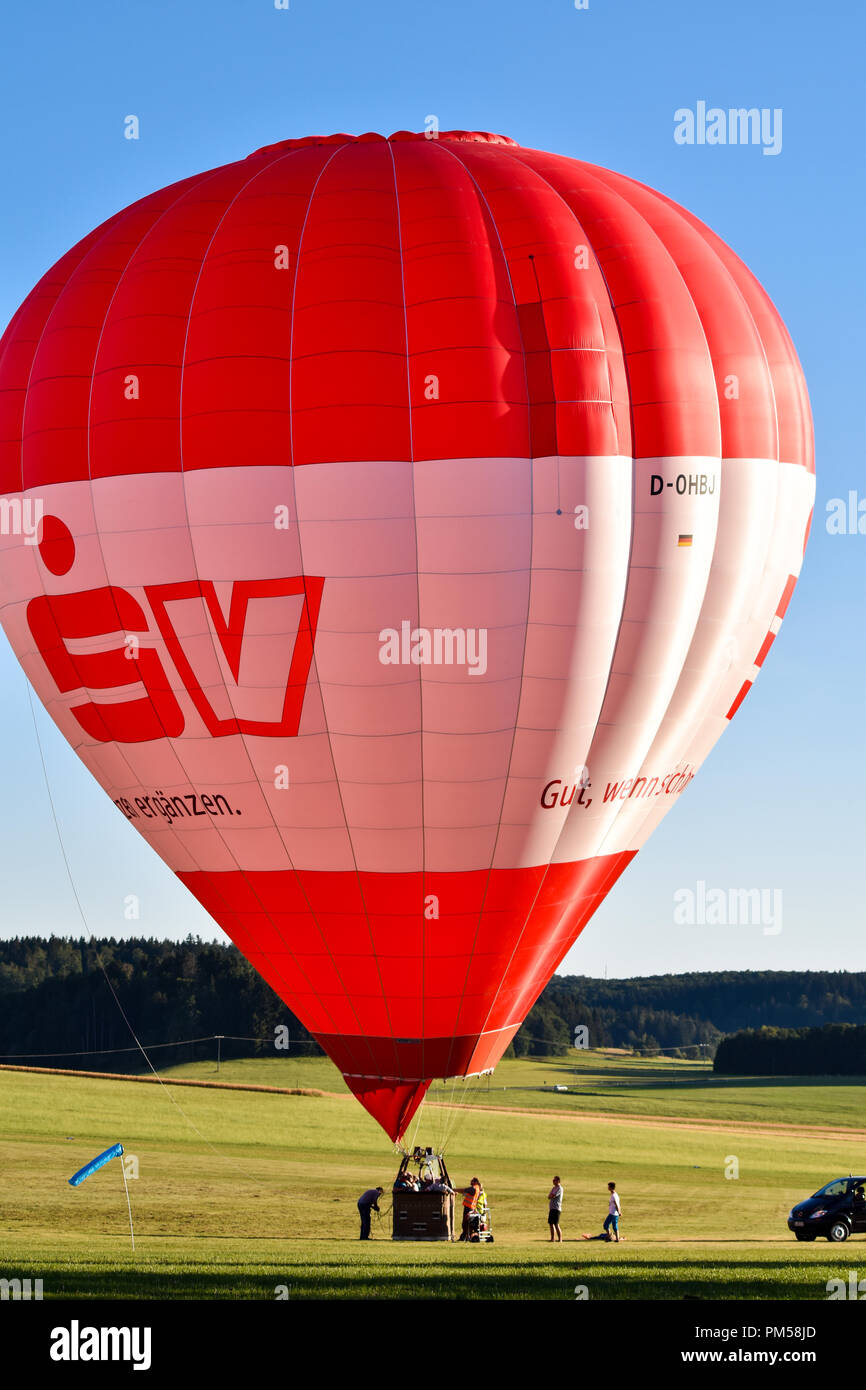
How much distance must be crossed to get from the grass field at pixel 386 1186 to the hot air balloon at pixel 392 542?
4.05 meters

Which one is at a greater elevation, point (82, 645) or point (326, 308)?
point (326, 308)

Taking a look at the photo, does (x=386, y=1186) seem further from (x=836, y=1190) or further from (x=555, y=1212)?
(x=836, y=1190)

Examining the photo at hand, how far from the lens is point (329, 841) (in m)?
21.5

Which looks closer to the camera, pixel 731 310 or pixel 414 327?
pixel 414 327

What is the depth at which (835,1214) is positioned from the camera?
27375 millimetres

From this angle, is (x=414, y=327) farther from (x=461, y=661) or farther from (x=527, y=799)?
(x=527, y=799)

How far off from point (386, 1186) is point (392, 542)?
25117 millimetres

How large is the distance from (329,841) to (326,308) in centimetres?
721

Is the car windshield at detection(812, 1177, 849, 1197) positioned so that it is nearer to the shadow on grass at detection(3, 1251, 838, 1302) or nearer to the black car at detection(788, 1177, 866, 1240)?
the black car at detection(788, 1177, 866, 1240)

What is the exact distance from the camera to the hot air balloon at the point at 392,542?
20.5 metres

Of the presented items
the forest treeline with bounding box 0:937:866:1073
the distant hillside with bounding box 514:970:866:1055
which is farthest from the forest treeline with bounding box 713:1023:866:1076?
the distant hillside with bounding box 514:970:866:1055

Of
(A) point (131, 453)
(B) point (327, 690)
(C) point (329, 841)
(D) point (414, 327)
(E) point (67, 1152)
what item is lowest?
(E) point (67, 1152)
